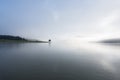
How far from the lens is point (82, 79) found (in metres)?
15.8

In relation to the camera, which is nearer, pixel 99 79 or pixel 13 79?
pixel 13 79

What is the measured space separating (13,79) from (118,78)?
13.6 meters

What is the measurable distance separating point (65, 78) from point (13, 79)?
6.54 metres

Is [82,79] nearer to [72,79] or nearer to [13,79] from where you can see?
[72,79]

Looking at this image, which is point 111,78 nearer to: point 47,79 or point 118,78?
point 118,78

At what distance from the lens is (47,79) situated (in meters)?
15.5

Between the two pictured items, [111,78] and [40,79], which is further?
[111,78]

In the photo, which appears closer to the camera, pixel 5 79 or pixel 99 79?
pixel 5 79

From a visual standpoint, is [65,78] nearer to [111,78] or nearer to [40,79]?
[40,79]

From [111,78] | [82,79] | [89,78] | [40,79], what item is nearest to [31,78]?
[40,79]

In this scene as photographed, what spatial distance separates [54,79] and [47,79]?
2.95 feet

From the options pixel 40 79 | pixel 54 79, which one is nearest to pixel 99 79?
pixel 54 79

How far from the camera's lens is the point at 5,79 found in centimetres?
1486

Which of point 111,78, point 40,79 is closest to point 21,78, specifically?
point 40,79
